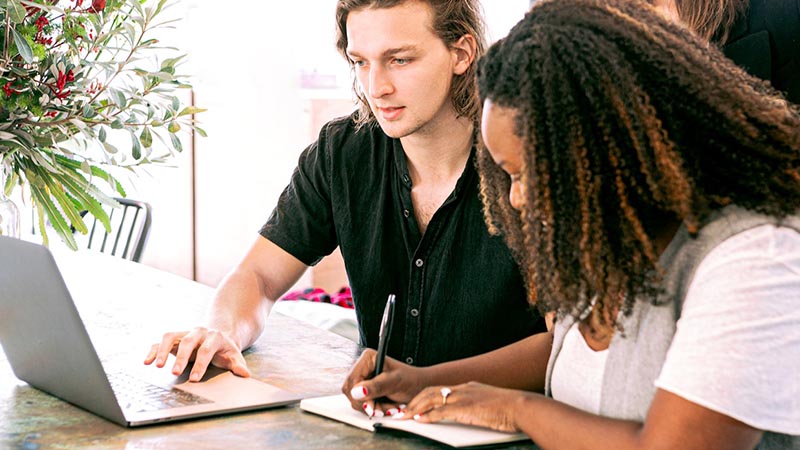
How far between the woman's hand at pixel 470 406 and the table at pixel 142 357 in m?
0.04

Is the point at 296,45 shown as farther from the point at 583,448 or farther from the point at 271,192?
the point at 583,448

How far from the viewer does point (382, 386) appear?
125 centimetres

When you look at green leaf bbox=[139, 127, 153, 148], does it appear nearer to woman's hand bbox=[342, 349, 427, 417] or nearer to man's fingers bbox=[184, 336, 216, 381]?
man's fingers bbox=[184, 336, 216, 381]

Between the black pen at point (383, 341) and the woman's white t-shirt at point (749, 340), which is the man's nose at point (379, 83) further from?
the woman's white t-shirt at point (749, 340)

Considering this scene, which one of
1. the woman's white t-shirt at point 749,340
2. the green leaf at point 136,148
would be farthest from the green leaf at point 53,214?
the woman's white t-shirt at point 749,340

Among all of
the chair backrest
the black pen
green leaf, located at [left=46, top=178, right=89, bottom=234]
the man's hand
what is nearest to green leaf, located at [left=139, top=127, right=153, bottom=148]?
green leaf, located at [left=46, top=178, right=89, bottom=234]

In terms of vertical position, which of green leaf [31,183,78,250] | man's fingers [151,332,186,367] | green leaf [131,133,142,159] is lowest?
man's fingers [151,332,186,367]

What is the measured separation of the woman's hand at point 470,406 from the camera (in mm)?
1141

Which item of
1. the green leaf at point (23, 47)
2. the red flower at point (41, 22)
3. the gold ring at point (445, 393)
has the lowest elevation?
the gold ring at point (445, 393)

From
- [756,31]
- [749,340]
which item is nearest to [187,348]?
[749,340]

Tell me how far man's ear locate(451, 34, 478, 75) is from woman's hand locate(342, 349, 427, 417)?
2.09 ft

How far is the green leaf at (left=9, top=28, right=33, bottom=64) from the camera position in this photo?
4.46ft

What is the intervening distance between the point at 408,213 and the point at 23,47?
0.70m

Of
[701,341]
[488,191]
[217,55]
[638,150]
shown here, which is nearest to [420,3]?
[488,191]
